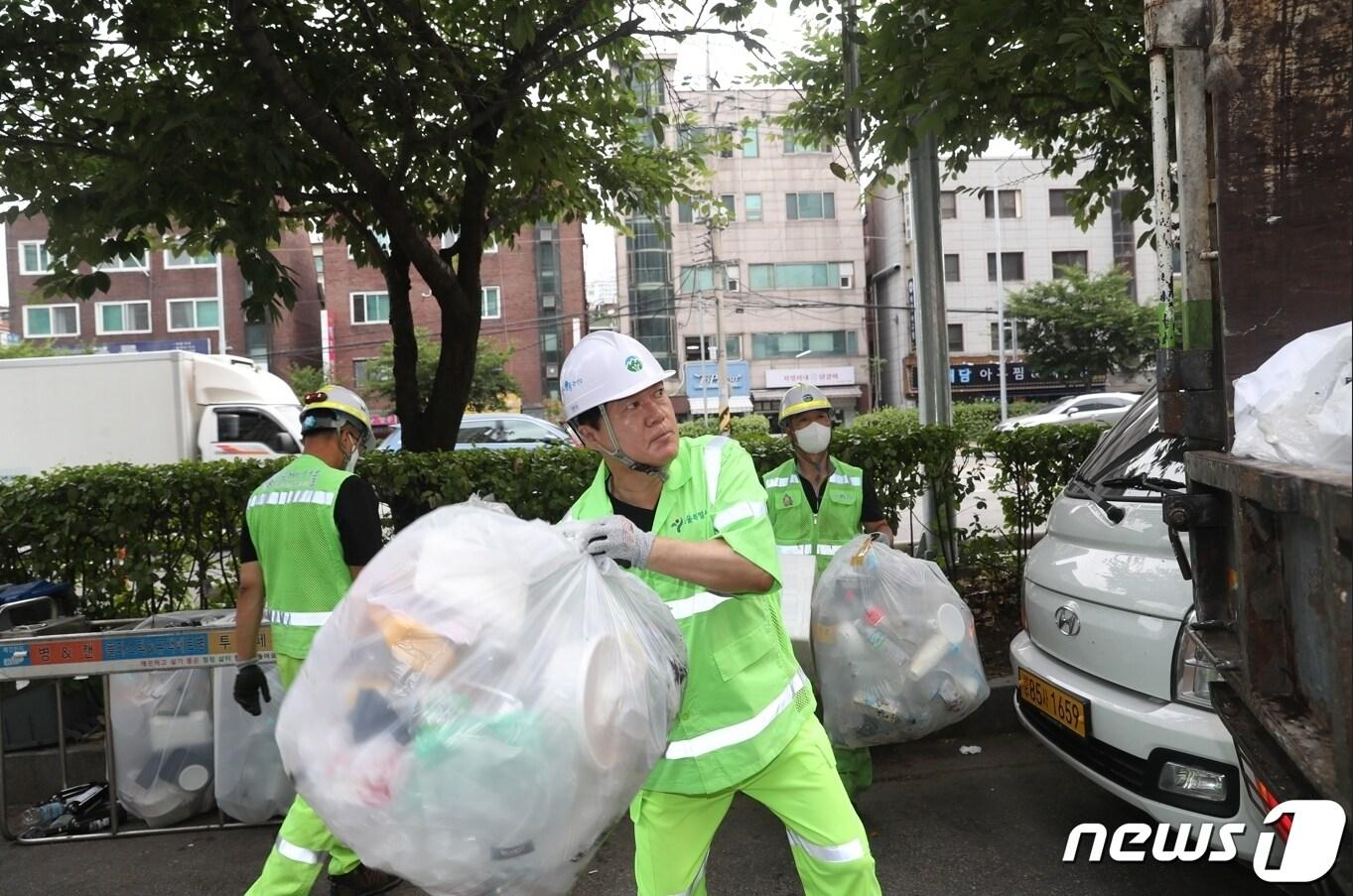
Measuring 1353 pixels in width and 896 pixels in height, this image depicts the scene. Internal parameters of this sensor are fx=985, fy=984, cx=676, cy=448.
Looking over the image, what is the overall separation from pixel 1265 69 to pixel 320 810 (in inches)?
91.7

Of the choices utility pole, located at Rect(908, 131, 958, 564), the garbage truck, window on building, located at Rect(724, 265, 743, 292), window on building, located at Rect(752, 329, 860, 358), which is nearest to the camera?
the garbage truck

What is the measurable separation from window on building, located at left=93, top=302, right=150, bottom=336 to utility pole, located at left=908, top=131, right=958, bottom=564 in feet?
126

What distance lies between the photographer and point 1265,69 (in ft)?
6.58

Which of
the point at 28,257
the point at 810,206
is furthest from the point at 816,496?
the point at 28,257

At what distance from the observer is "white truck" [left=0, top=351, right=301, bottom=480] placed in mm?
13398

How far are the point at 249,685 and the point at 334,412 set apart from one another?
41.6 inches

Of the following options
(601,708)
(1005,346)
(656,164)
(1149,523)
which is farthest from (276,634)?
(1005,346)

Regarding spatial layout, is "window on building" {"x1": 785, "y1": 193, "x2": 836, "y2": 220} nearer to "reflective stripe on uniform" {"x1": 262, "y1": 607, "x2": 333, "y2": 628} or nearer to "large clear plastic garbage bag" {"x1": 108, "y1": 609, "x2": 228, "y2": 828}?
"large clear plastic garbage bag" {"x1": 108, "y1": 609, "x2": 228, "y2": 828}

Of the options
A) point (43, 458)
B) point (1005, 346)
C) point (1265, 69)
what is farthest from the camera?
point (1005, 346)

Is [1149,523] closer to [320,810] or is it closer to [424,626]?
[424,626]

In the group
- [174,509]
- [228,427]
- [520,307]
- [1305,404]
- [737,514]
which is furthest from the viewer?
[520,307]

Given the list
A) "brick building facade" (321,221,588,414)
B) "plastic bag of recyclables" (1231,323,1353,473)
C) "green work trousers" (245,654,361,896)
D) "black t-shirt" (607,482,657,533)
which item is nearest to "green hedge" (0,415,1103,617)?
"green work trousers" (245,654,361,896)

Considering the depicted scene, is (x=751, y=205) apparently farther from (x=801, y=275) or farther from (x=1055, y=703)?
(x=1055, y=703)

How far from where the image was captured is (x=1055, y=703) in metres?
3.27
